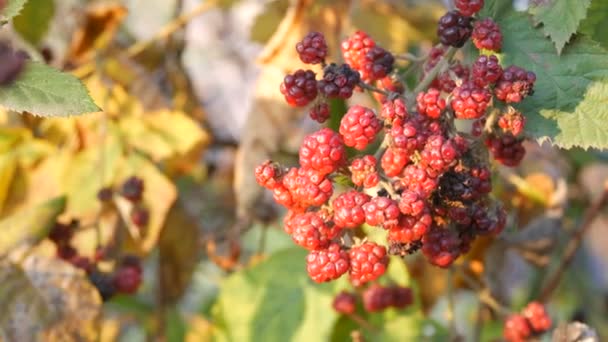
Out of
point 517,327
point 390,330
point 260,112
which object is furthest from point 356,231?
point 260,112

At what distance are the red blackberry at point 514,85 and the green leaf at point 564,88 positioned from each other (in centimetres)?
8

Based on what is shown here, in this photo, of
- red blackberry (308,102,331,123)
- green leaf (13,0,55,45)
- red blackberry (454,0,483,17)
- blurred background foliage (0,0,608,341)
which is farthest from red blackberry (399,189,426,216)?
green leaf (13,0,55,45)

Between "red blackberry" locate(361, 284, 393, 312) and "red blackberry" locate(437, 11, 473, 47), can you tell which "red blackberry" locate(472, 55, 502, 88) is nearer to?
"red blackberry" locate(437, 11, 473, 47)

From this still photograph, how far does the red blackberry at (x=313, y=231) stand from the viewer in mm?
1204

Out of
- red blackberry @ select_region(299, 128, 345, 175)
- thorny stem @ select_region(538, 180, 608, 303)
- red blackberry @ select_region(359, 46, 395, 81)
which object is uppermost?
red blackberry @ select_region(359, 46, 395, 81)

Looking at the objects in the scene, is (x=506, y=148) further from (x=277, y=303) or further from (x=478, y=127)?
(x=277, y=303)

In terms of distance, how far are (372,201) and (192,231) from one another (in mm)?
1313

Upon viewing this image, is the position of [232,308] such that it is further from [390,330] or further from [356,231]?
[356,231]

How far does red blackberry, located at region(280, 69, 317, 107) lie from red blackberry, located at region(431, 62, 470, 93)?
0.63ft

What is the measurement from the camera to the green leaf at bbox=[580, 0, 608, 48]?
1488mm

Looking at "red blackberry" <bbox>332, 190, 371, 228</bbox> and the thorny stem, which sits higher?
"red blackberry" <bbox>332, 190, 371, 228</bbox>

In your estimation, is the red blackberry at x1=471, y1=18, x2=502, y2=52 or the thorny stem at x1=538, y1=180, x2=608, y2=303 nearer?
the red blackberry at x1=471, y1=18, x2=502, y2=52

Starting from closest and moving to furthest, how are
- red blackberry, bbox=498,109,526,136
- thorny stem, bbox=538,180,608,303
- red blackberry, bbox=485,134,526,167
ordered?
1. red blackberry, bbox=498,109,526,136
2. red blackberry, bbox=485,134,526,167
3. thorny stem, bbox=538,180,608,303

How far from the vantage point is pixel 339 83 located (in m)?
1.26
